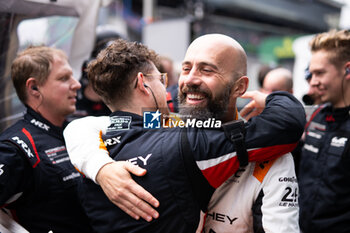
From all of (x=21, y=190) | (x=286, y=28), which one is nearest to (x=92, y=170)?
(x=21, y=190)

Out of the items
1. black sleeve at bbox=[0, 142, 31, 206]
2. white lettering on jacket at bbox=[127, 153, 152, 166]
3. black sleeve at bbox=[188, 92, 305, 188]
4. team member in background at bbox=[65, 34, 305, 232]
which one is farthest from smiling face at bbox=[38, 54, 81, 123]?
black sleeve at bbox=[188, 92, 305, 188]

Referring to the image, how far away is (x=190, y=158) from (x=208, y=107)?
0.21 m

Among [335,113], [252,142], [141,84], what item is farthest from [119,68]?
[335,113]

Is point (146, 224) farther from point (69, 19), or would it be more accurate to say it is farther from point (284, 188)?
point (69, 19)

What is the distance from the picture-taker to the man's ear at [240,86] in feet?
3.63

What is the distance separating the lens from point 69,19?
208 centimetres

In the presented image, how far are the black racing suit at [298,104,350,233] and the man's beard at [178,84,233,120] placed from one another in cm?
83

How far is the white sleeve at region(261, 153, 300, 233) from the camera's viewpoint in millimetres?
964

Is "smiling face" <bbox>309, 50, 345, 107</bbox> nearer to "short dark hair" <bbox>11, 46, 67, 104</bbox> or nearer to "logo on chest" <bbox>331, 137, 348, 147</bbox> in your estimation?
"logo on chest" <bbox>331, 137, 348, 147</bbox>

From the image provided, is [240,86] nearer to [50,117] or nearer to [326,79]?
[326,79]

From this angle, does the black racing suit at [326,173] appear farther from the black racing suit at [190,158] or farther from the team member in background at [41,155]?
the team member in background at [41,155]

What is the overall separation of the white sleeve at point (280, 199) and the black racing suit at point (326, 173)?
671 mm

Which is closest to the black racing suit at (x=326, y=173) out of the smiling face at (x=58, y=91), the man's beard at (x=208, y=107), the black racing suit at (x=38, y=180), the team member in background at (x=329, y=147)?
the team member in background at (x=329, y=147)

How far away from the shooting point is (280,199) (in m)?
0.98
